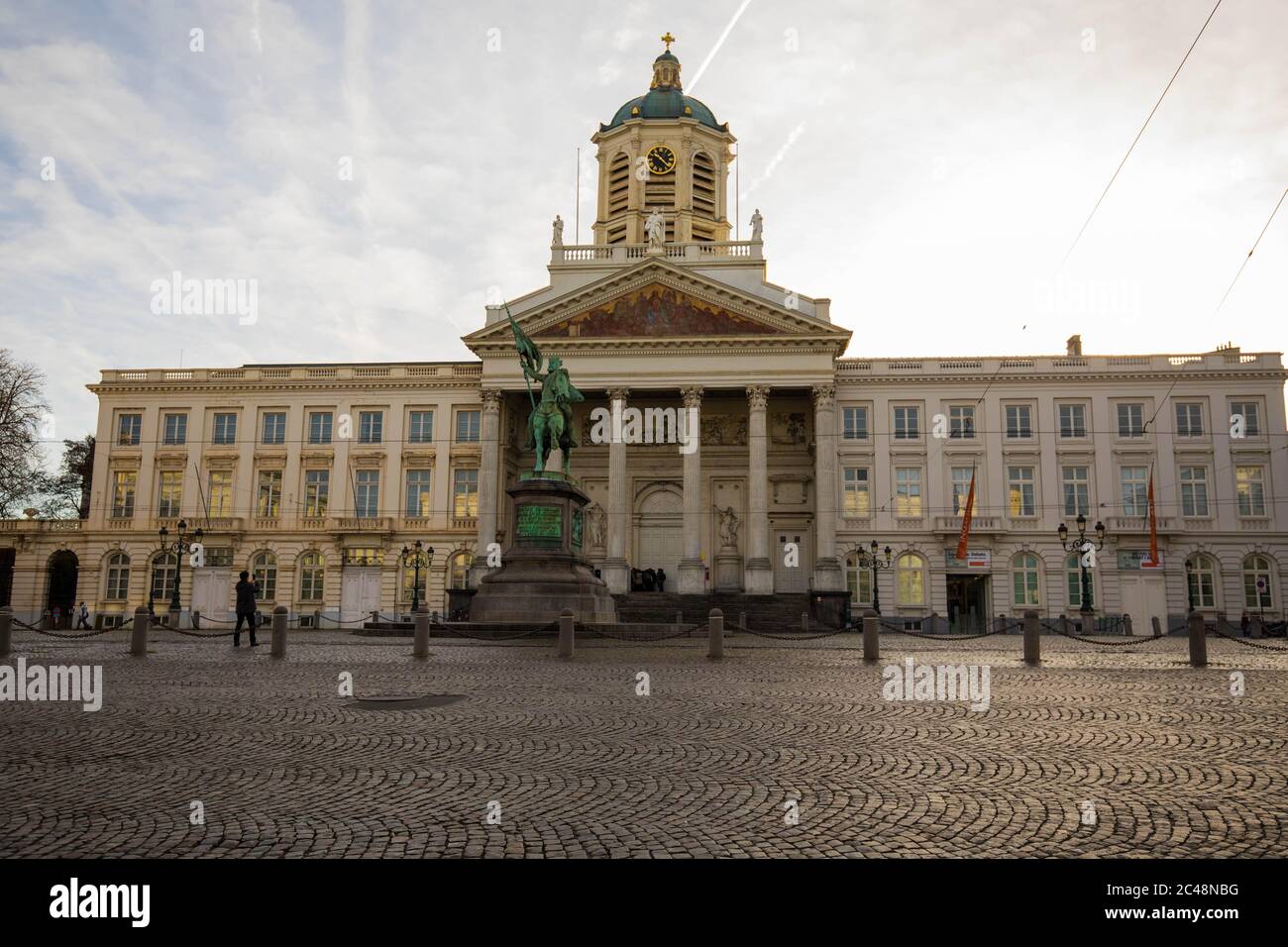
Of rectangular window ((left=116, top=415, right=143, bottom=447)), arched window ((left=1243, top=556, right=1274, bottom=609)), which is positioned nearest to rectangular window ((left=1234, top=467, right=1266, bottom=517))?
arched window ((left=1243, top=556, right=1274, bottom=609))

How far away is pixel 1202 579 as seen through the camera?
161ft

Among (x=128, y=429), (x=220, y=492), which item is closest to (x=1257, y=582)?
(x=220, y=492)

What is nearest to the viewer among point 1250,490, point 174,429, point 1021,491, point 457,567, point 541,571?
point 541,571

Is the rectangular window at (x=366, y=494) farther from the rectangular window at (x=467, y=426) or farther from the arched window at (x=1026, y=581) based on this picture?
the arched window at (x=1026, y=581)

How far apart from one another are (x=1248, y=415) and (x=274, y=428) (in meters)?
54.3

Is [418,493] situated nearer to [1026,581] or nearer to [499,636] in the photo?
[499,636]

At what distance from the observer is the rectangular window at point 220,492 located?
5494 centimetres

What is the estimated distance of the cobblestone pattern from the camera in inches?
223

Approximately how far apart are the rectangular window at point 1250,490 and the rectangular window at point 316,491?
1957 inches

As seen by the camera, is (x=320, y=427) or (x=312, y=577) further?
(x=320, y=427)

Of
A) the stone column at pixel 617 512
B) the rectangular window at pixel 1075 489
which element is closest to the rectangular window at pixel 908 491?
the rectangular window at pixel 1075 489

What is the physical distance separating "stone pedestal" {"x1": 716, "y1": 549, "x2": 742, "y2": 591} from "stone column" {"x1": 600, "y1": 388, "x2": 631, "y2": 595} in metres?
6.19

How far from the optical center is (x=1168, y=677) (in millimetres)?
16828
